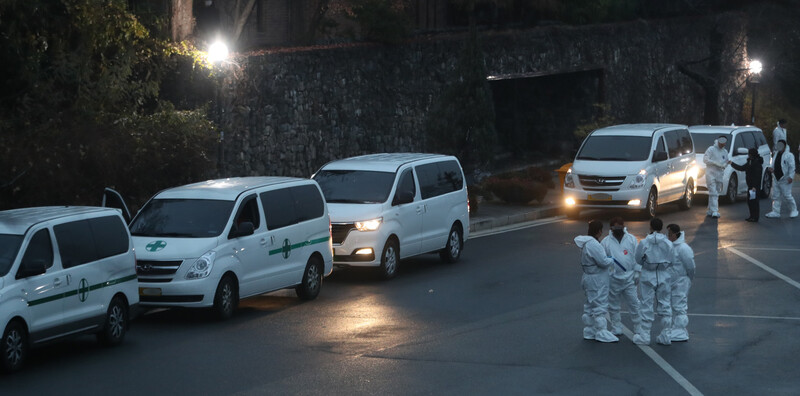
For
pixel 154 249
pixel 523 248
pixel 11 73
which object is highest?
pixel 11 73

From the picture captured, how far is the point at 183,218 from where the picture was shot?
16.5 m

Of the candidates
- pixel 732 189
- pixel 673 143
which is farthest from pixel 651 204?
pixel 732 189

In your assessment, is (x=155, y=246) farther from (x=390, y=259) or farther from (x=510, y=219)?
(x=510, y=219)

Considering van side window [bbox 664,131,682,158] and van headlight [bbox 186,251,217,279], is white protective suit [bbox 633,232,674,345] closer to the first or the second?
van headlight [bbox 186,251,217,279]

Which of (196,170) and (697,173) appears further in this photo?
(697,173)

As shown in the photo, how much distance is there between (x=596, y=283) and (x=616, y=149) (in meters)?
15.7

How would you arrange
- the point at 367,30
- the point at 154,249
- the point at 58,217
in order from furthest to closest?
1. the point at 367,30
2. the point at 154,249
3. the point at 58,217

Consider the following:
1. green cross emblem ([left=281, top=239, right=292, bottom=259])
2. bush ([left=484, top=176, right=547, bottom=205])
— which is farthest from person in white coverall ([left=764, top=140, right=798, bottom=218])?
green cross emblem ([left=281, top=239, right=292, bottom=259])

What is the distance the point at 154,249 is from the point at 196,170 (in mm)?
8013

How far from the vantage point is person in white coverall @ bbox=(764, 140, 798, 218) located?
92.6 ft

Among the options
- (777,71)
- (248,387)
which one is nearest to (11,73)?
(248,387)

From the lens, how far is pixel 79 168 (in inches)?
837

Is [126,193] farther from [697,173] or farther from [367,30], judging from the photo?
[697,173]

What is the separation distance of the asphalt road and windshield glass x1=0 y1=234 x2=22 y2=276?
112cm
